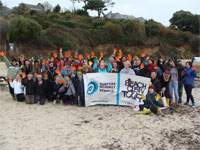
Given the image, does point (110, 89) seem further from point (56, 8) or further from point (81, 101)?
point (56, 8)

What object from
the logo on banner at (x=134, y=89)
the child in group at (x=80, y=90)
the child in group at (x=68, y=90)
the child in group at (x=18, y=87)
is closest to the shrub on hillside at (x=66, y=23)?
the child in group at (x=18, y=87)

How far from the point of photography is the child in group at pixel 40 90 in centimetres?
688

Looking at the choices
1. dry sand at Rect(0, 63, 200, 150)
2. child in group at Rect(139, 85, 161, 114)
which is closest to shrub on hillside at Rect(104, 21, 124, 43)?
dry sand at Rect(0, 63, 200, 150)

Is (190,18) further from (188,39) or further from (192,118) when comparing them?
(192,118)

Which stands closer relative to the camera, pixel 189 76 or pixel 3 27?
pixel 189 76

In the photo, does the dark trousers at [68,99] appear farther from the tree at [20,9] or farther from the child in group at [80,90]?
the tree at [20,9]

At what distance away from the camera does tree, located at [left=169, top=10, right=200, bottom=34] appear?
49562 mm

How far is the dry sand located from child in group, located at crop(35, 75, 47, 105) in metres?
0.34

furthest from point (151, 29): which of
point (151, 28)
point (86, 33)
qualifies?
point (86, 33)

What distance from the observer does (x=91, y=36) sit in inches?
1308

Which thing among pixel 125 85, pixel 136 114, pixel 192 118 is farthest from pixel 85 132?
pixel 192 118

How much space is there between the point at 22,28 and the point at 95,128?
22.8m

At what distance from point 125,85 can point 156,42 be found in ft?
108

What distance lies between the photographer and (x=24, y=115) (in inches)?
226
